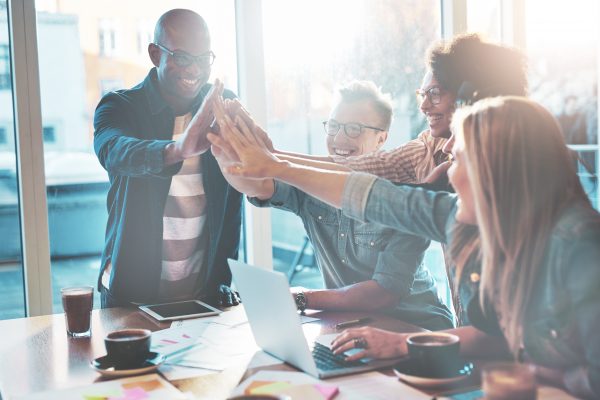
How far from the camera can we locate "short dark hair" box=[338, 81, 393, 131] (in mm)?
2611

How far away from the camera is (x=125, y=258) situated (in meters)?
2.56

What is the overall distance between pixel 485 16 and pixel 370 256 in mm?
2382

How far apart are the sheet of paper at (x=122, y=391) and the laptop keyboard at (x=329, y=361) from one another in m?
0.32

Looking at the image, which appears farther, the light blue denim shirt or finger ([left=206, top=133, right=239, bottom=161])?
finger ([left=206, top=133, right=239, bottom=161])

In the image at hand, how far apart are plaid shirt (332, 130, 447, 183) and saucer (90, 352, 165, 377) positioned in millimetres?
990

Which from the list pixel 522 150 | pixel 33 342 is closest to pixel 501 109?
pixel 522 150

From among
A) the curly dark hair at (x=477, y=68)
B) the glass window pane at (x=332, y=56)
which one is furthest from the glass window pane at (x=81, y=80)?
the curly dark hair at (x=477, y=68)

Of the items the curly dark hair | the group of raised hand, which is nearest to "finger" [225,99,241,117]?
the group of raised hand

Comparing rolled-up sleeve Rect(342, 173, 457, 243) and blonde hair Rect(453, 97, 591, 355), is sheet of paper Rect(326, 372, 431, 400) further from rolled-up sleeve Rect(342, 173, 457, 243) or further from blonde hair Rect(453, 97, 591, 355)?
rolled-up sleeve Rect(342, 173, 457, 243)

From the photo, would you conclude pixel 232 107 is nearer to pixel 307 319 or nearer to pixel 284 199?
pixel 284 199

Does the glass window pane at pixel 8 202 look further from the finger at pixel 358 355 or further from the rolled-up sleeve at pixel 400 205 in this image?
the finger at pixel 358 355

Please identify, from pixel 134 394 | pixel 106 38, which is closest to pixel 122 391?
pixel 134 394

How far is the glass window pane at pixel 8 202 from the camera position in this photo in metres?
3.09

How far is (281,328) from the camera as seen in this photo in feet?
5.21
